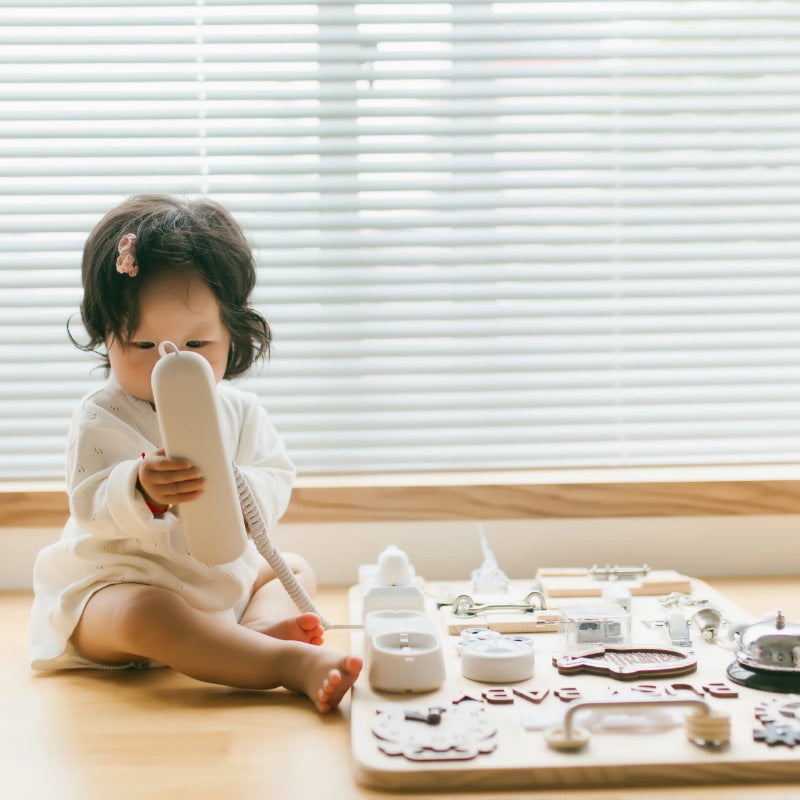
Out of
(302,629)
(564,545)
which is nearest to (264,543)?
(302,629)

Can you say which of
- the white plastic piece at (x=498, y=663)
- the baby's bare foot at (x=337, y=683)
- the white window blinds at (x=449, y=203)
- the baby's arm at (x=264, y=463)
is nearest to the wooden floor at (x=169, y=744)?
the baby's bare foot at (x=337, y=683)

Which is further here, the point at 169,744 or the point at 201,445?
the point at 201,445

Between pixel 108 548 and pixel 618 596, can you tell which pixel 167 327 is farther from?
pixel 618 596

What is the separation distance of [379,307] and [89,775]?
875mm

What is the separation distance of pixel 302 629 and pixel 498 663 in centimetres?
24

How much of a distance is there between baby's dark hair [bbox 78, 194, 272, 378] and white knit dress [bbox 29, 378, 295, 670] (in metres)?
0.10

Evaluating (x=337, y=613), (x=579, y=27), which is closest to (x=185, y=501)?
(x=337, y=613)

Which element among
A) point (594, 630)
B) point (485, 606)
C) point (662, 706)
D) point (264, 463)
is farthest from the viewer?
point (264, 463)

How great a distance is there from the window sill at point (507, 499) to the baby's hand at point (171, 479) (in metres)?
0.48

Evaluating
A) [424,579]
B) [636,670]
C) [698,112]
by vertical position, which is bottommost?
[424,579]

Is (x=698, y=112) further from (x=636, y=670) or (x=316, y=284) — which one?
(x=636, y=670)

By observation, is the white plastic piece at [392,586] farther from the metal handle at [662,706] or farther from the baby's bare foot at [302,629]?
the metal handle at [662,706]

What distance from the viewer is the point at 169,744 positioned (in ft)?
2.72

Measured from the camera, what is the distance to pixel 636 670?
91cm
